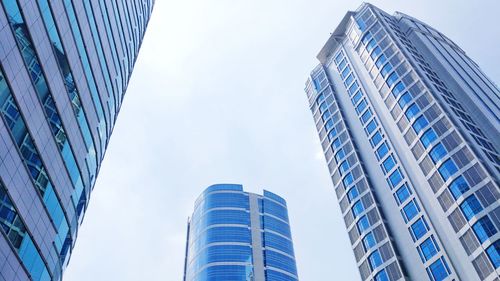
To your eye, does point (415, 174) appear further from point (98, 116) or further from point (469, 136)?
point (98, 116)

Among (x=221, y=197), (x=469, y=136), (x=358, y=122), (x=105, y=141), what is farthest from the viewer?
(x=221, y=197)

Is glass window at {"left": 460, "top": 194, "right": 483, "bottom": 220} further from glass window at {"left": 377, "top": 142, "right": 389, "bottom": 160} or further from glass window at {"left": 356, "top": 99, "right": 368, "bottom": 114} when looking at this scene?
glass window at {"left": 356, "top": 99, "right": 368, "bottom": 114}

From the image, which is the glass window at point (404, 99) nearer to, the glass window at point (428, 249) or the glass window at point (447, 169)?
the glass window at point (447, 169)

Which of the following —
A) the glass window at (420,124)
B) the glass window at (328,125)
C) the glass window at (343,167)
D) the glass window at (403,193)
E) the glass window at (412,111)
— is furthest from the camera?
the glass window at (328,125)

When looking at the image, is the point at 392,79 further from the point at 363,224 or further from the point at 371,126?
the point at 363,224

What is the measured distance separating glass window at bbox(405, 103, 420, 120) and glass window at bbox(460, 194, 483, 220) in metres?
16.0

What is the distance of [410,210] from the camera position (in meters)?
58.9

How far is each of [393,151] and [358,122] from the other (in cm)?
1327

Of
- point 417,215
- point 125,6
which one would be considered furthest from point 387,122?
point 125,6

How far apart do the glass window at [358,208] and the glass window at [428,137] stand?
513 inches

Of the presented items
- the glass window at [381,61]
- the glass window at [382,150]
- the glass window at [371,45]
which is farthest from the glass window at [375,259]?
the glass window at [371,45]

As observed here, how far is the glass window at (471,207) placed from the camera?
4935 cm

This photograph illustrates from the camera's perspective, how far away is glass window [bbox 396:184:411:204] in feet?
198

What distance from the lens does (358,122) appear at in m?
77.3
